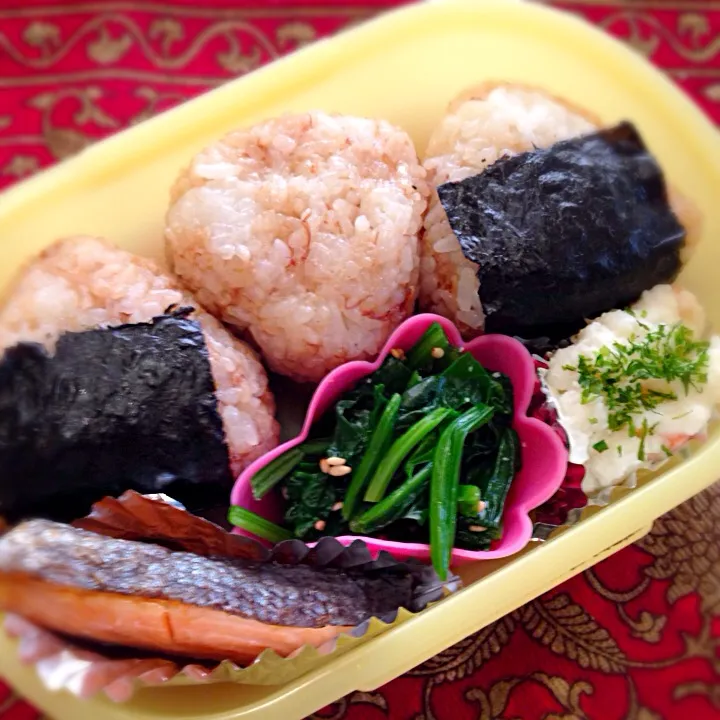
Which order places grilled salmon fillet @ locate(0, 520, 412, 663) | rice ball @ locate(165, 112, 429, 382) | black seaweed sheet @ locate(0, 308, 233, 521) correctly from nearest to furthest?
grilled salmon fillet @ locate(0, 520, 412, 663), black seaweed sheet @ locate(0, 308, 233, 521), rice ball @ locate(165, 112, 429, 382)

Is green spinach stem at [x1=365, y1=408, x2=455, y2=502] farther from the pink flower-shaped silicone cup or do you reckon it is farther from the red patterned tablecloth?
the red patterned tablecloth

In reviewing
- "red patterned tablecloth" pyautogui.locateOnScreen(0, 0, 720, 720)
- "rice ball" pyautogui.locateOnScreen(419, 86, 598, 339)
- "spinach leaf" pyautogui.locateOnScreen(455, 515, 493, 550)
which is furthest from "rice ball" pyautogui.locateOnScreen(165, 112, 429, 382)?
"red patterned tablecloth" pyautogui.locateOnScreen(0, 0, 720, 720)

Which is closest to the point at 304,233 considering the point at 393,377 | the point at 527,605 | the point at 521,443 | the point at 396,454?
the point at 393,377

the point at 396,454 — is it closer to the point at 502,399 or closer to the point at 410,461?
the point at 410,461

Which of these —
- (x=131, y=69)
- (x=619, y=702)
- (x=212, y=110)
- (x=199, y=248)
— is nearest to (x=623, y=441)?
(x=619, y=702)

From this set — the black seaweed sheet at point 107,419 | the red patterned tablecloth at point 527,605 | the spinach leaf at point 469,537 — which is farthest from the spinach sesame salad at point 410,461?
the red patterned tablecloth at point 527,605

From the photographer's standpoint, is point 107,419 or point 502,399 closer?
point 107,419

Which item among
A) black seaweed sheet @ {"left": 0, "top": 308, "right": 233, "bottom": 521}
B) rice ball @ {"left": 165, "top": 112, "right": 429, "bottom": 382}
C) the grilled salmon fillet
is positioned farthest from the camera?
rice ball @ {"left": 165, "top": 112, "right": 429, "bottom": 382}
